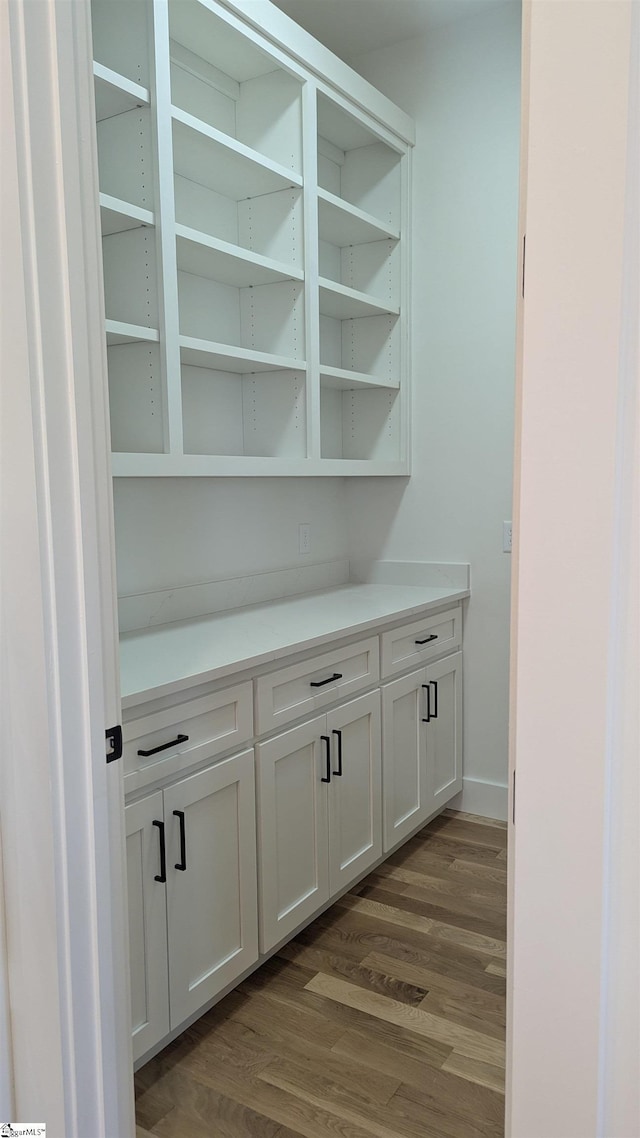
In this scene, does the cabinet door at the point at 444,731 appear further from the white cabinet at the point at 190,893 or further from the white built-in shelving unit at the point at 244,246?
the white cabinet at the point at 190,893

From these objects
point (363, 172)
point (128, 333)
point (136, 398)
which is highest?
point (363, 172)

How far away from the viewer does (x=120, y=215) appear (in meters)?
1.85

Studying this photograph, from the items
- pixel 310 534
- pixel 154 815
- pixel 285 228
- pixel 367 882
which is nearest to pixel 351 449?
pixel 310 534

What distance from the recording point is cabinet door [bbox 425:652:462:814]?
2.99 metres

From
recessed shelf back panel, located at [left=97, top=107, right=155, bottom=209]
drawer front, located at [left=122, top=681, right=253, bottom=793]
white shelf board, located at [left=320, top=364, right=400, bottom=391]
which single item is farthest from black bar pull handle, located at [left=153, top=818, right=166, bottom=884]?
white shelf board, located at [left=320, top=364, right=400, bottom=391]

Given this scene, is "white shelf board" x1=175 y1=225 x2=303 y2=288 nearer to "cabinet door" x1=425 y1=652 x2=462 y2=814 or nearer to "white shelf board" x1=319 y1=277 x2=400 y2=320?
"white shelf board" x1=319 y1=277 x2=400 y2=320

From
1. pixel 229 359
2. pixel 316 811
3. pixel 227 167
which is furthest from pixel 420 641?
pixel 227 167

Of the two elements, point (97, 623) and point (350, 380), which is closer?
point (97, 623)

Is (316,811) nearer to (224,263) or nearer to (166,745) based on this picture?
(166,745)

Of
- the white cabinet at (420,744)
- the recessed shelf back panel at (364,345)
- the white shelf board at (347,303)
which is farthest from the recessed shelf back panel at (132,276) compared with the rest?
the white cabinet at (420,744)

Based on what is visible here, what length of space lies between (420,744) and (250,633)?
972 millimetres

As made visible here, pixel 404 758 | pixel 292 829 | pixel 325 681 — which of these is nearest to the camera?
pixel 292 829

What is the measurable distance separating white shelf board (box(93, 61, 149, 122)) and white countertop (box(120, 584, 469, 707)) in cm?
131

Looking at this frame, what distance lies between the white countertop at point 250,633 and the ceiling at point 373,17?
2075mm
